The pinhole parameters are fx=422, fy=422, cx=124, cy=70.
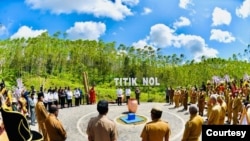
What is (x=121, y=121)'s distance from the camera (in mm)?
20047

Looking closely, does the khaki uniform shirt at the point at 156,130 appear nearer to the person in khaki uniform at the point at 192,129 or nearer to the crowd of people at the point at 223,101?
the person in khaki uniform at the point at 192,129

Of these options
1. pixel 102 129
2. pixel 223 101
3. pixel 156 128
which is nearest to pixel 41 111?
pixel 102 129

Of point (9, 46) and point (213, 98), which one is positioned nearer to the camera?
point (213, 98)

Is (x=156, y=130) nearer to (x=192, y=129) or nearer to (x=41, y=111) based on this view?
(x=192, y=129)

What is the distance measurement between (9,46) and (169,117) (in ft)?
131

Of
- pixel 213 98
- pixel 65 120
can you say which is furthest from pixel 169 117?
pixel 213 98

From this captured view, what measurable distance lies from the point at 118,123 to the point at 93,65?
36.4 metres

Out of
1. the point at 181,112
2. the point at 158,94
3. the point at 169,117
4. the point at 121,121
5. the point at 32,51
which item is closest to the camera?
the point at 121,121

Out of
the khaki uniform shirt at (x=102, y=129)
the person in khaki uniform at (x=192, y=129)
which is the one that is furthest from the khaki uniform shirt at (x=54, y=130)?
the person in khaki uniform at (x=192, y=129)

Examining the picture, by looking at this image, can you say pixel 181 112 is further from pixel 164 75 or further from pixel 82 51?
pixel 82 51

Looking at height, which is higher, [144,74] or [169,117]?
[144,74]

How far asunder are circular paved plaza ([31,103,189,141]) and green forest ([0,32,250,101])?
24662 millimetres

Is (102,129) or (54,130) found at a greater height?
(102,129)

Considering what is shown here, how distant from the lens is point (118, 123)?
1958cm
